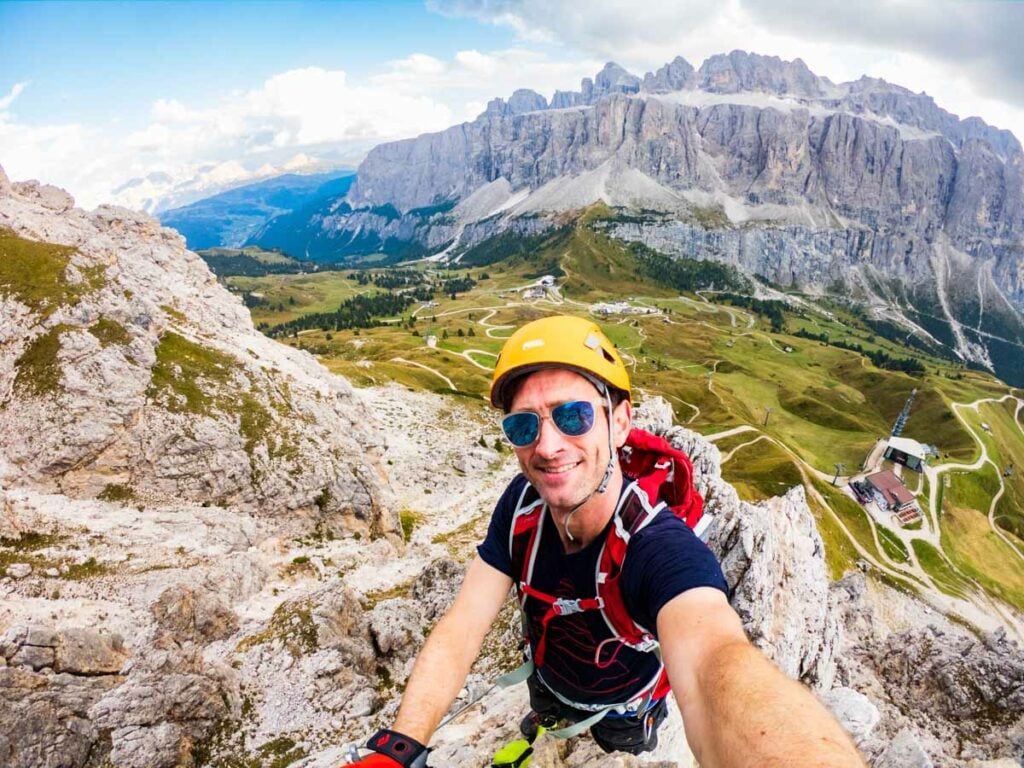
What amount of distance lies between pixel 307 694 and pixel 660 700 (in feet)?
62.0

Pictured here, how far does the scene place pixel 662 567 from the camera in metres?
5.90

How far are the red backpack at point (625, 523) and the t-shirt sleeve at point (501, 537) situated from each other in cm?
16

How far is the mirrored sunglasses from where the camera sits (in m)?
6.65

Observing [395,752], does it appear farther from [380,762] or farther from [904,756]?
[904,756]

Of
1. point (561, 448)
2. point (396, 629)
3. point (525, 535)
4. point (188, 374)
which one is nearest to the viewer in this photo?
point (561, 448)

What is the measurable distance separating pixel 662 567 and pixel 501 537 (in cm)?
276

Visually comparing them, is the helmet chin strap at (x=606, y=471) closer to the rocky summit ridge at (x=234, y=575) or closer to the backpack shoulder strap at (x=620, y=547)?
the backpack shoulder strap at (x=620, y=547)

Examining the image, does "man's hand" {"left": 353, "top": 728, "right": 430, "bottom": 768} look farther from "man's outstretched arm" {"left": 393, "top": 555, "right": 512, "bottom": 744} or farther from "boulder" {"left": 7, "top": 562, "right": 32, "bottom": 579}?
"boulder" {"left": 7, "top": 562, "right": 32, "bottom": 579}

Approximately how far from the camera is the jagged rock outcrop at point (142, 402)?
37.2 m

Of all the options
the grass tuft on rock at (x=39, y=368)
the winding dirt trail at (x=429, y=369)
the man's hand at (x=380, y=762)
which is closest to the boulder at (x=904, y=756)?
the man's hand at (x=380, y=762)

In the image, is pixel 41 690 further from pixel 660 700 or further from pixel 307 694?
pixel 660 700

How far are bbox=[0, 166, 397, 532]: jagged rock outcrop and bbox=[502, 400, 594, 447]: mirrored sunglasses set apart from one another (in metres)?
42.4

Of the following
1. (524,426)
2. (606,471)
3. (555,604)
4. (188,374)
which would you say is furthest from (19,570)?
(606,471)

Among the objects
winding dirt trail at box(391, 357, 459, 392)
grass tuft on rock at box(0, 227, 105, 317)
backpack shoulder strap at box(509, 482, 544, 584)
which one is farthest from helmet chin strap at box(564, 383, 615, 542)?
winding dirt trail at box(391, 357, 459, 392)
